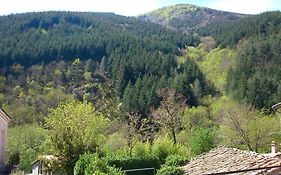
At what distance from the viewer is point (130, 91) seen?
323 ft

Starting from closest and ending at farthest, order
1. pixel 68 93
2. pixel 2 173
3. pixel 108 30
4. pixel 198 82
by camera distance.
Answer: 1. pixel 2 173
2. pixel 198 82
3. pixel 68 93
4. pixel 108 30

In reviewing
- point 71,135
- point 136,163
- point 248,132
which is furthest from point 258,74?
point 71,135

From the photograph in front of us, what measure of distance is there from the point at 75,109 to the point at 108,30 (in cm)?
13149

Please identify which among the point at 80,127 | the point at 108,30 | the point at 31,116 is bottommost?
the point at 31,116

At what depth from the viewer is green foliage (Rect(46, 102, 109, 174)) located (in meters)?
30.2

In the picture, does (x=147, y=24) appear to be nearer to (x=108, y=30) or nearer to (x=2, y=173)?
(x=108, y=30)

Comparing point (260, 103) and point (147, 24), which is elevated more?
point (147, 24)

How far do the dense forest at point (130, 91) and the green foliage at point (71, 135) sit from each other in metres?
0.07

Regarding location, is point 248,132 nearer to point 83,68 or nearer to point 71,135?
point 71,135

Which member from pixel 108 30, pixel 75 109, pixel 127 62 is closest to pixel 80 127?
pixel 75 109

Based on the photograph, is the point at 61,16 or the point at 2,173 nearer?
the point at 2,173

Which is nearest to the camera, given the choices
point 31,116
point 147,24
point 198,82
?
point 31,116

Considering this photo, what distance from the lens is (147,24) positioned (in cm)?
19612

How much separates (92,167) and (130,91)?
75157 millimetres
